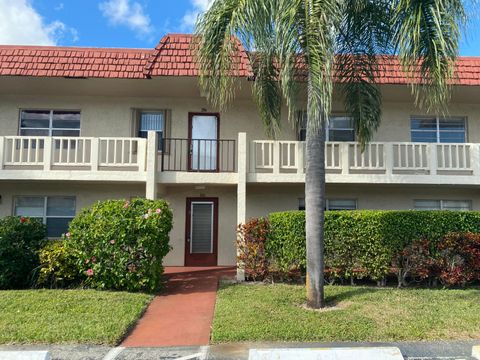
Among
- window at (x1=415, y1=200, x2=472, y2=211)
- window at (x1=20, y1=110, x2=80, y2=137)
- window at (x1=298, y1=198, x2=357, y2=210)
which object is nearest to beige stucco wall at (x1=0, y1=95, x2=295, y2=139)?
window at (x1=20, y1=110, x2=80, y2=137)

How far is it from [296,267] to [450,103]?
8618 mm

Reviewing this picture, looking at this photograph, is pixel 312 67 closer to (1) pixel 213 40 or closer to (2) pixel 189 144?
(1) pixel 213 40

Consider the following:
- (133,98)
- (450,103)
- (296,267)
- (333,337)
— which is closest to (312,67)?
(333,337)

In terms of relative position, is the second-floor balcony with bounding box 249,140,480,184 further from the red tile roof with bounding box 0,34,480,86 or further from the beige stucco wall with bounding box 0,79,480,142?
the red tile roof with bounding box 0,34,480,86

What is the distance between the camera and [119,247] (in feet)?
29.9

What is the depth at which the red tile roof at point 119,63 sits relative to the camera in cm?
1180

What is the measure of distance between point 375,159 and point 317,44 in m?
6.12

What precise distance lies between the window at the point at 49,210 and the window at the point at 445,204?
38.5 feet

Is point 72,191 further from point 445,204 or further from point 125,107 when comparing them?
point 445,204

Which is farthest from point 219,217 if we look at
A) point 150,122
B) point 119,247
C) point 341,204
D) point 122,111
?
point 122,111

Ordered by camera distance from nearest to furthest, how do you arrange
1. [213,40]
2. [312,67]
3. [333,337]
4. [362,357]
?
1. [362,357]
2. [333,337]
3. [312,67]
4. [213,40]

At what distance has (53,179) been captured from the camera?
1164 centimetres

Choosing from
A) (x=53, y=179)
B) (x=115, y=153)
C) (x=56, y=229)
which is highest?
(x=115, y=153)

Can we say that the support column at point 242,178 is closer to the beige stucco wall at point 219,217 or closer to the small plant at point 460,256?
the beige stucco wall at point 219,217
